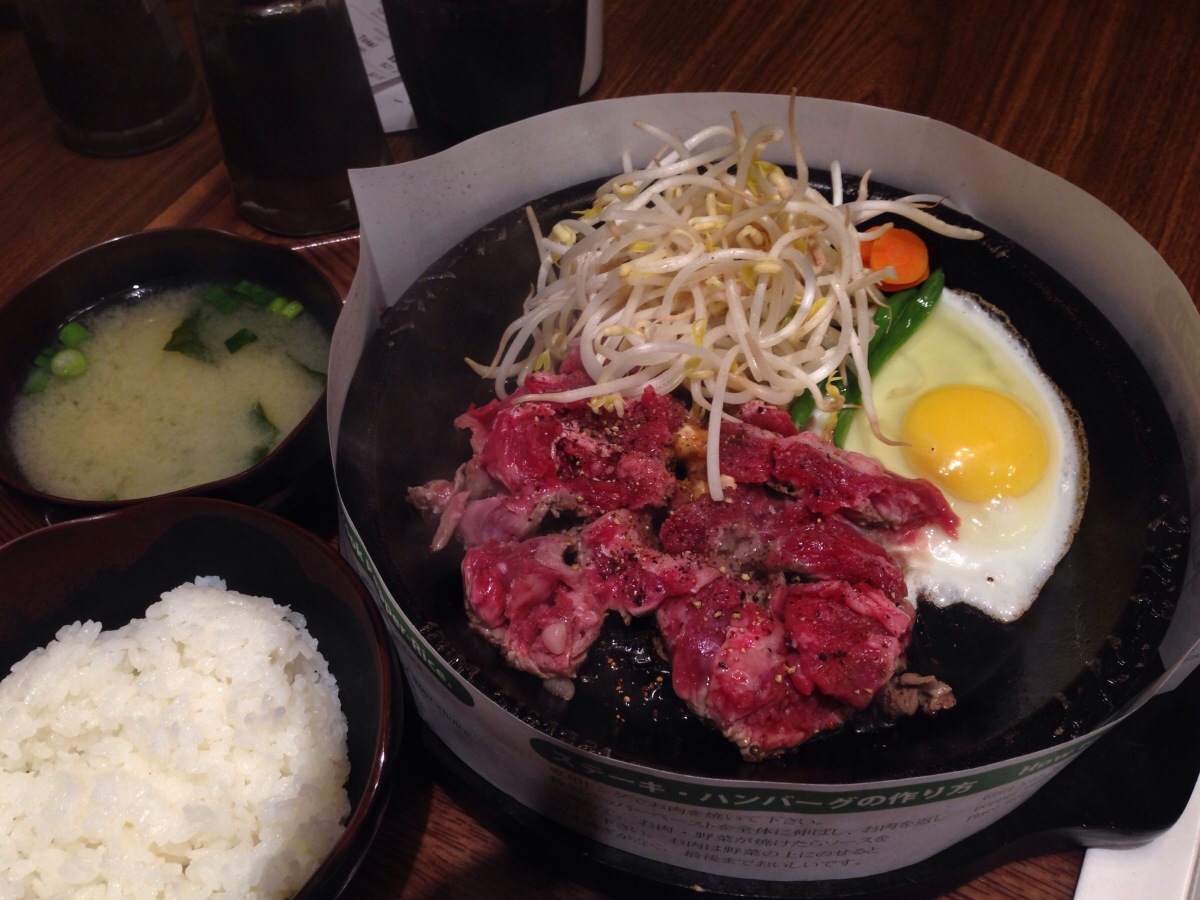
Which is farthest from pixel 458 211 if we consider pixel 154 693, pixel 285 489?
pixel 154 693

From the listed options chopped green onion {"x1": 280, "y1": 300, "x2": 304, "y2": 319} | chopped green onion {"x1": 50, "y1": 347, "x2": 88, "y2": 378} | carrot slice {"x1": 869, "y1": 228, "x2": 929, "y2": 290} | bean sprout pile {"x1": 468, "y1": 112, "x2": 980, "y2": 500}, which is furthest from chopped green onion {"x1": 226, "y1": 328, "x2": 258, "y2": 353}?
carrot slice {"x1": 869, "y1": 228, "x2": 929, "y2": 290}

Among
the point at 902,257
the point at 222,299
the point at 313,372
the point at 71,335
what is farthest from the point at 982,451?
the point at 71,335

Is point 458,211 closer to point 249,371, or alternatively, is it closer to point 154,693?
point 249,371

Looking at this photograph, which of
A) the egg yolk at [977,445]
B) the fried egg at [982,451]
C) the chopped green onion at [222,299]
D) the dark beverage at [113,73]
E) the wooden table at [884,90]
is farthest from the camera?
the wooden table at [884,90]

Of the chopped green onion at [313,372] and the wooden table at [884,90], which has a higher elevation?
the wooden table at [884,90]

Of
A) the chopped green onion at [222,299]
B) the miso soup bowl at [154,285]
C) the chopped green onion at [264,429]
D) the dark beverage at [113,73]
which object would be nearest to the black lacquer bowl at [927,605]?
the miso soup bowl at [154,285]

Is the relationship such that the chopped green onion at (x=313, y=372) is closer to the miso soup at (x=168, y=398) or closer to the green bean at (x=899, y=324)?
the miso soup at (x=168, y=398)
